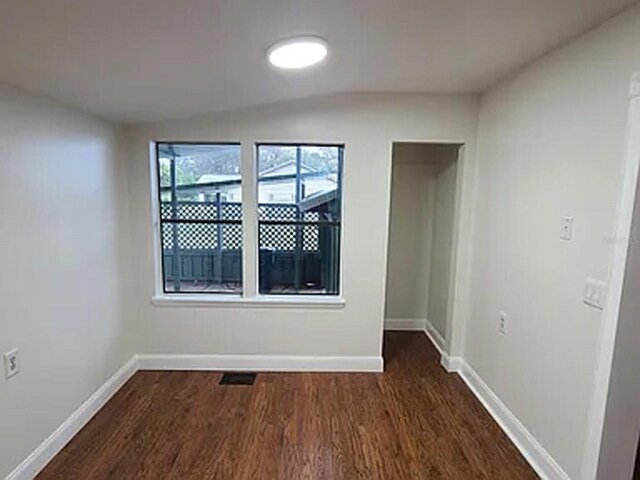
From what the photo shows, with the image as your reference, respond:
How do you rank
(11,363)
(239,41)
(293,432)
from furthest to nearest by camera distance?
(293,432) < (11,363) < (239,41)

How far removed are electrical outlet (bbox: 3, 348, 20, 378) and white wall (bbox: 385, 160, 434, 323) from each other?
3.18 m

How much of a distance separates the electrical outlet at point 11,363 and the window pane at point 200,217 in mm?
1407

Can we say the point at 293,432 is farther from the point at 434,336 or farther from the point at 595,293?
the point at 434,336

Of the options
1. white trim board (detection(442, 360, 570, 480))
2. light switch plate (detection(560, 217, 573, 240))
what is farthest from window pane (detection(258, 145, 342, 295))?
light switch plate (detection(560, 217, 573, 240))

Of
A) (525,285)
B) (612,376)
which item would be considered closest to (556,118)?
(525,285)

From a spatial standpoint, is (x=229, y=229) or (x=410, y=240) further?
(x=410, y=240)

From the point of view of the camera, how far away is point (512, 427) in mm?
2488

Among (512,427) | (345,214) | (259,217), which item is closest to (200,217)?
(259,217)

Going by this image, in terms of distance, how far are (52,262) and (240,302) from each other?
4.54 ft

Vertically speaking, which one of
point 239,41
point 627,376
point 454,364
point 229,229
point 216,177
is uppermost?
point 239,41

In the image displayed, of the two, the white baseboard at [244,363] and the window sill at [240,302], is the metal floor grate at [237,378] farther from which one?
the window sill at [240,302]

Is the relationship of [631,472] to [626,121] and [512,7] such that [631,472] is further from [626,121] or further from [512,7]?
[512,7]

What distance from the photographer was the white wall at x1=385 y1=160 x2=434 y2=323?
4117 millimetres

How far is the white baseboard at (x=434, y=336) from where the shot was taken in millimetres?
3745
